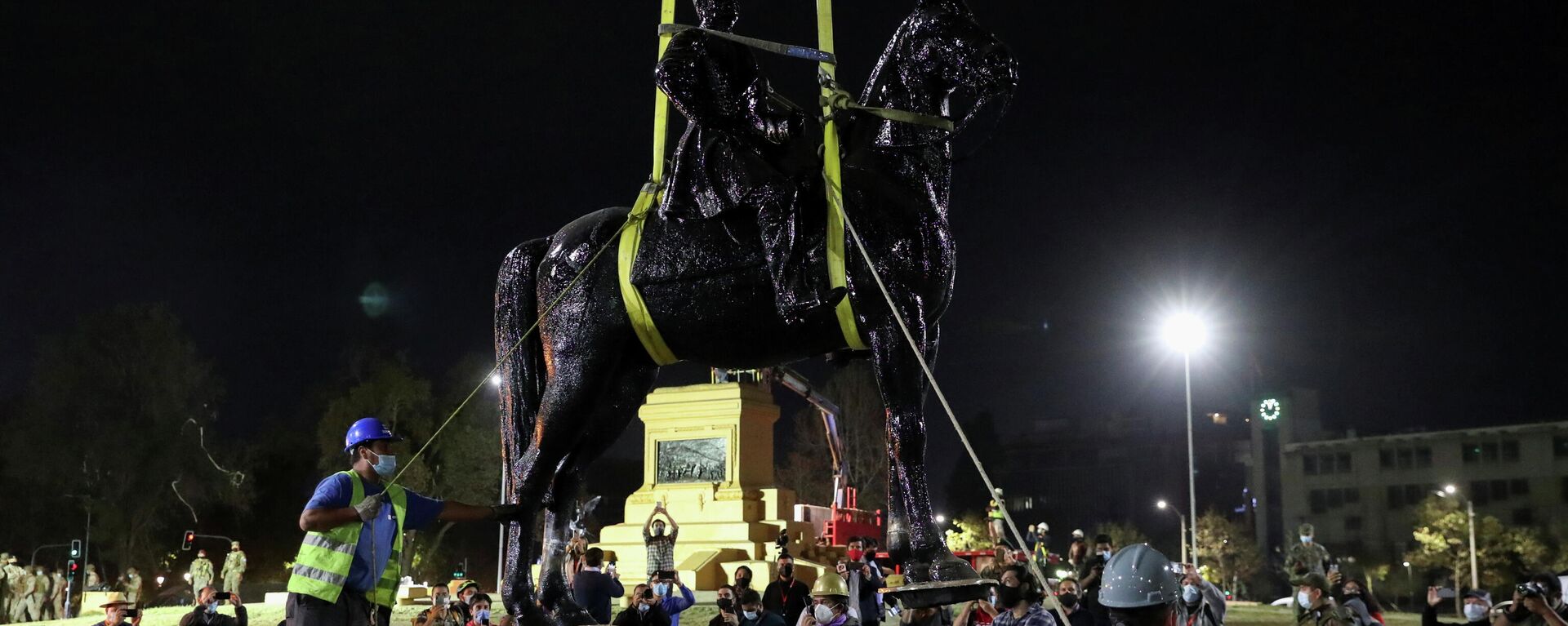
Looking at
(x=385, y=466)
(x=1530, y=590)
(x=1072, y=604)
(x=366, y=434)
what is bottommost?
(x=1072, y=604)

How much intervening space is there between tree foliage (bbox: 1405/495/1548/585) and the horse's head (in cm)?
4745

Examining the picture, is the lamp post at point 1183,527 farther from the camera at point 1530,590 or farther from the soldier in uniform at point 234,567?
the soldier in uniform at point 234,567

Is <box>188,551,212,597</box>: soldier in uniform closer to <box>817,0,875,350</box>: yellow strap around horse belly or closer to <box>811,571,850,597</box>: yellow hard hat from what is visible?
<box>811,571,850,597</box>: yellow hard hat

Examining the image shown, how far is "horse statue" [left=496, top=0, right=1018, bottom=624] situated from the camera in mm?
6047

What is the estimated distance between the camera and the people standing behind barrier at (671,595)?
39.1 feet

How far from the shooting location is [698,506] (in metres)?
30.6

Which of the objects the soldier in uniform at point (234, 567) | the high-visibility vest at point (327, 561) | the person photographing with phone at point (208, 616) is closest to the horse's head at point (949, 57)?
the high-visibility vest at point (327, 561)

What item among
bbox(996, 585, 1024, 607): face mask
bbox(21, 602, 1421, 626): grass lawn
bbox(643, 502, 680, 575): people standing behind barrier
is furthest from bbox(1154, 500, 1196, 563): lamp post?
bbox(996, 585, 1024, 607): face mask

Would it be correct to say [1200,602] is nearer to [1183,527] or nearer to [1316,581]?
[1316,581]

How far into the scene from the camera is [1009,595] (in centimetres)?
709

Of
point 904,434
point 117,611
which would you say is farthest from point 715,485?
point 904,434

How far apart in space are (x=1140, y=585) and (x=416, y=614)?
1045 cm

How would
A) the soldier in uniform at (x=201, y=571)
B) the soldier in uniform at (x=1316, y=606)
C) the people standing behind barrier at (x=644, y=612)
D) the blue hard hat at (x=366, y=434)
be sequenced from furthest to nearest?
the soldier in uniform at (x=201, y=571) → the people standing behind barrier at (x=644, y=612) → the soldier in uniform at (x=1316, y=606) → the blue hard hat at (x=366, y=434)

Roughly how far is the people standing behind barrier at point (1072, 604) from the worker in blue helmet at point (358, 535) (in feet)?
13.1
